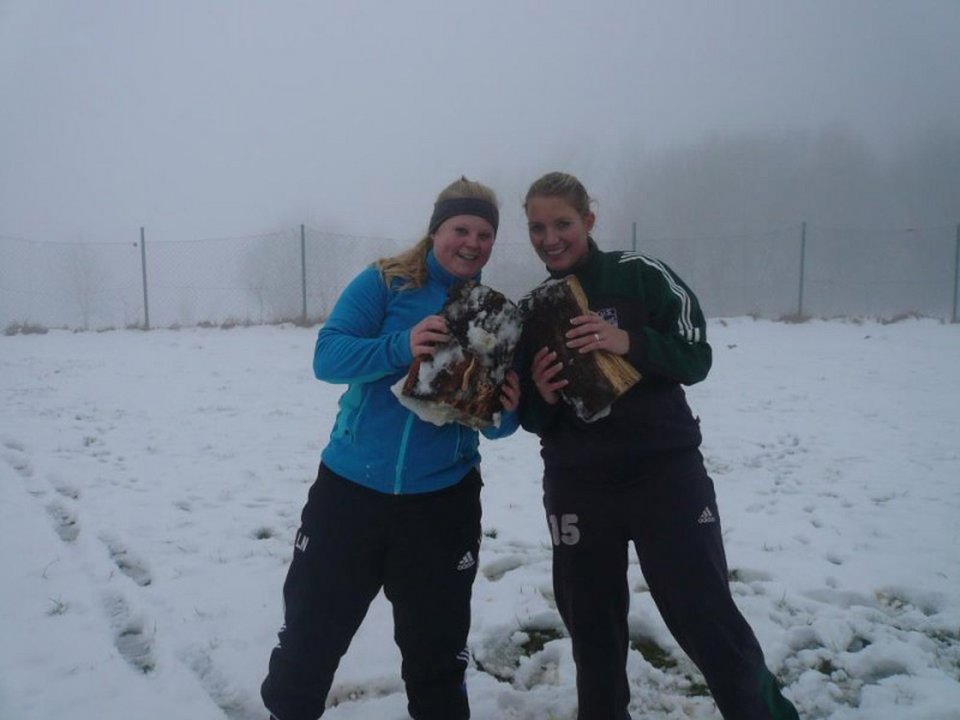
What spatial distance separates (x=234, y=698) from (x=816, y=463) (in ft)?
14.2

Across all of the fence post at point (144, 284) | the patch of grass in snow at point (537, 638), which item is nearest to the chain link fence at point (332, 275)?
the fence post at point (144, 284)

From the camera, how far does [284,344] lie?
10.6m

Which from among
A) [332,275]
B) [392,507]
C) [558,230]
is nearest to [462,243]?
[558,230]

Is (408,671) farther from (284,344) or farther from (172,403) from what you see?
(284,344)

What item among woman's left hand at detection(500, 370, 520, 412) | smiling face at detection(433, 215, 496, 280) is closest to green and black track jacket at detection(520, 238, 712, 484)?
woman's left hand at detection(500, 370, 520, 412)

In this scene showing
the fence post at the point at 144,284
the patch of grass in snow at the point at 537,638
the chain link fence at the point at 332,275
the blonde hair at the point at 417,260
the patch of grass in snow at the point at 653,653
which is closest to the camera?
the blonde hair at the point at 417,260

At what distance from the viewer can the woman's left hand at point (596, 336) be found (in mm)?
1806

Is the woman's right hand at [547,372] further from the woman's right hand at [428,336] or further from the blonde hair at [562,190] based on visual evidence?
the blonde hair at [562,190]

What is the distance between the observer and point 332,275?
16609 millimetres

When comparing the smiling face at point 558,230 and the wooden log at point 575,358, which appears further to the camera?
the smiling face at point 558,230

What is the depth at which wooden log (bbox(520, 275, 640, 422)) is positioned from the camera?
183 cm

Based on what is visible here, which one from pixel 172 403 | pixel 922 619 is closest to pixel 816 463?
pixel 922 619

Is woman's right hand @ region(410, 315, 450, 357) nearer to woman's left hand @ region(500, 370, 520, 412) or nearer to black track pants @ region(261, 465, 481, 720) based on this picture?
woman's left hand @ region(500, 370, 520, 412)

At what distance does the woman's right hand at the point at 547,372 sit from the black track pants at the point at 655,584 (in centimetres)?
30
